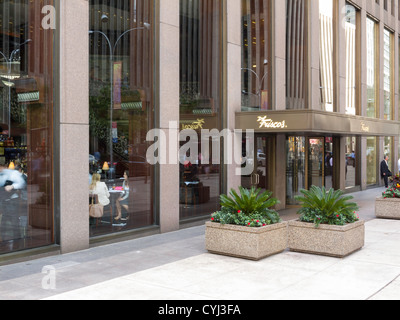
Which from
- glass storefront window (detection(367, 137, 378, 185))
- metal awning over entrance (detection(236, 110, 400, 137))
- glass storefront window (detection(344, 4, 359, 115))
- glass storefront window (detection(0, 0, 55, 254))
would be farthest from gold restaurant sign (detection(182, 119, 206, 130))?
glass storefront window (detection(367, 137, 378, 185))

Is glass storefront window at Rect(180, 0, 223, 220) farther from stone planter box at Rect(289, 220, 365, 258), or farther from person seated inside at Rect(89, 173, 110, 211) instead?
stone planter box at Rect(289, 220, 365, 258)

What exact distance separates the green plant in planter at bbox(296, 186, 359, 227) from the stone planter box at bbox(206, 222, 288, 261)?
67cm

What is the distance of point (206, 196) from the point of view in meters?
14.3

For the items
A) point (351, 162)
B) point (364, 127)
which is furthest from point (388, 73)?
point (364, 127)

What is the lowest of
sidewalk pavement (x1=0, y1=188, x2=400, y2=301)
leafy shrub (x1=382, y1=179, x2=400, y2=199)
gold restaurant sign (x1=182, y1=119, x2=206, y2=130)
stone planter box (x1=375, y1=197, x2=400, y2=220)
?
sidewalk pavement (x1=0, y1=188, x2=400, y2=301)

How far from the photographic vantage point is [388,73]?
29344mm

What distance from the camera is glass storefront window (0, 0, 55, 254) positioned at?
364 inches

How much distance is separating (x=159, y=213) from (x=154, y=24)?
5060 mm

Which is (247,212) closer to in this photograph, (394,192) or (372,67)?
(394,192)

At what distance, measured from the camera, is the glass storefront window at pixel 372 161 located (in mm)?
26562

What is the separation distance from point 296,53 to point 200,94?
6301 millimetres

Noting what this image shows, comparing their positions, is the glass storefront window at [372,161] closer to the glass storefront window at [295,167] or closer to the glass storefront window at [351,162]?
the glass storefront window at [351,162]

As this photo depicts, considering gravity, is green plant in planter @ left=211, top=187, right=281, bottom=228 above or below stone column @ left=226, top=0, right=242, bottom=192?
below

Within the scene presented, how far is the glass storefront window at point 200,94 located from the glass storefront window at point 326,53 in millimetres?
7358
